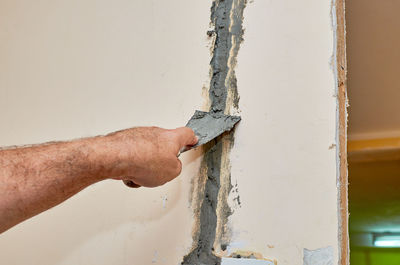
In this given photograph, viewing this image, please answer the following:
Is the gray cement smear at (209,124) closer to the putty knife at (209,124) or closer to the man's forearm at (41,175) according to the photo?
the putty knife at (209,124)

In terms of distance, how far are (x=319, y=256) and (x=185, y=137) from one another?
12.2 inches

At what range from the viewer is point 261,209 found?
0.70 metres

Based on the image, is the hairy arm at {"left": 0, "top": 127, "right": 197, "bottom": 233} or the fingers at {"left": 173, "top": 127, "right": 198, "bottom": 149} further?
the fingers at {"left": 173, "top": 127, "right": 198, "bottom": 149}

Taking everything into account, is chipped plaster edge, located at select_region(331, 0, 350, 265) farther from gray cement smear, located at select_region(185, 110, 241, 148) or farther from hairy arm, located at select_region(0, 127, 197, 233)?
hairy arm, located at select_region(0, 127, 197, 233)

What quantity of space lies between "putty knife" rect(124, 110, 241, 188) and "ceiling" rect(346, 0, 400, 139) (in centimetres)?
116

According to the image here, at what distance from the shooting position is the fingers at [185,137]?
0.67 m

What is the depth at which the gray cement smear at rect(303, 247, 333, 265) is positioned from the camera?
0.63 metres

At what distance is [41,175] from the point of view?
20.0 inches

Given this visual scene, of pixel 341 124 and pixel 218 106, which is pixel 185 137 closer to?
pixel 218 106

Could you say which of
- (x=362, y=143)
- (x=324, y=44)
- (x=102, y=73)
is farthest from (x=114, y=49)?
(x=362, y=143)

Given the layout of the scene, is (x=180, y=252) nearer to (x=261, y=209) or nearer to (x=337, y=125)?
(x=261, y=209)

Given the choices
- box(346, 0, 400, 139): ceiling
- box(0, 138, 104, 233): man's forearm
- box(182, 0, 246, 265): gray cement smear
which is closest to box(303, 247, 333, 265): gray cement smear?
box(182, 0, 246, 265): gray cement smear

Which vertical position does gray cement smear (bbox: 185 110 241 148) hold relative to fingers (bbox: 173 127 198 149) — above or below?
above

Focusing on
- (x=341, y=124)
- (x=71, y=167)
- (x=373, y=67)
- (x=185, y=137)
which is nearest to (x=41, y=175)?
(x=71, y=167)
